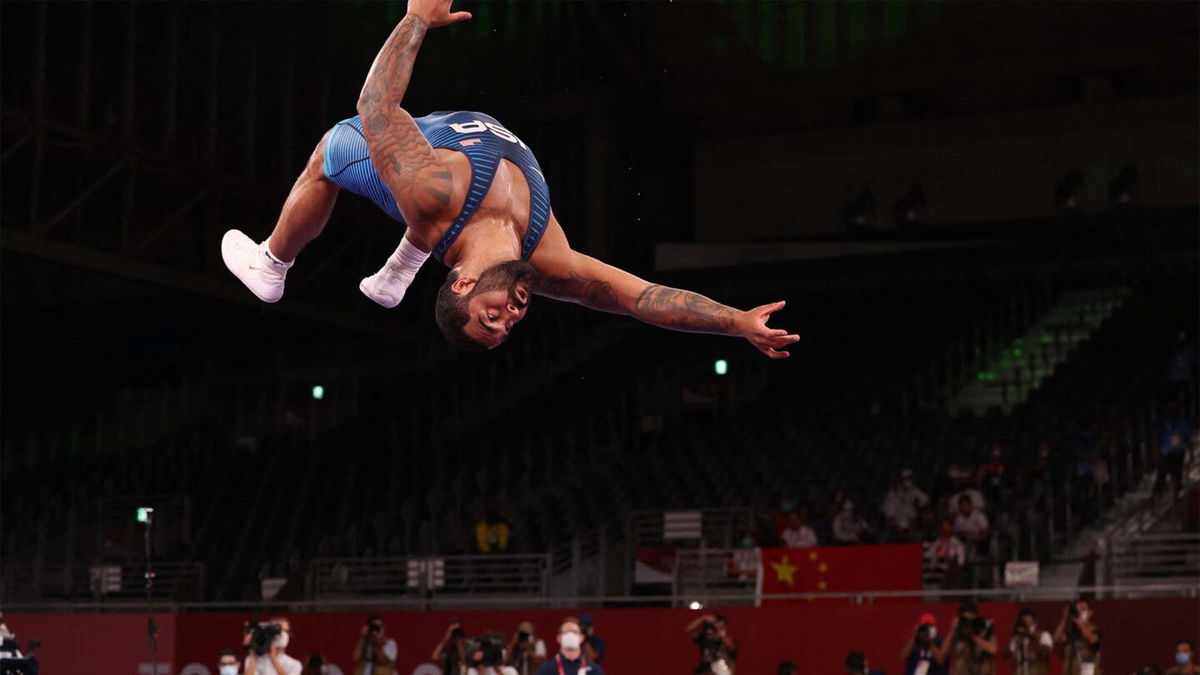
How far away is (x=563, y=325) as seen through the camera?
107 feet

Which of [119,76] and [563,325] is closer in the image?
[119,76]

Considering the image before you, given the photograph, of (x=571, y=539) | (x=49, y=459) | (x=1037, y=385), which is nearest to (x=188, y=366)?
(x=49, y=459)

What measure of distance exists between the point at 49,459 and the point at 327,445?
759cm

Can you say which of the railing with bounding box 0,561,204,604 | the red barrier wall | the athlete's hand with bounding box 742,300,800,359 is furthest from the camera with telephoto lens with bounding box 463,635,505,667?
the railing with bounding box 0,561,204,604

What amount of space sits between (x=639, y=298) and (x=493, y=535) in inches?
600

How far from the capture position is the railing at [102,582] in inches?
969

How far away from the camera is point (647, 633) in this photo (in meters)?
19.6

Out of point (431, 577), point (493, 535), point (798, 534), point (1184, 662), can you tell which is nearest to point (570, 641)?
point (1184, 662)

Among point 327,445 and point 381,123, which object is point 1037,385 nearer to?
point 327,445

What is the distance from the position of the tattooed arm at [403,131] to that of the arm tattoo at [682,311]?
1075 millimetres

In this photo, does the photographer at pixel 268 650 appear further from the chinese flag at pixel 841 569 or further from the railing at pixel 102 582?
the railing at pixel 102 582

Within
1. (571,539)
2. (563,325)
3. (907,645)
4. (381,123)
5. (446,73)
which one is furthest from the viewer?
(563,325)

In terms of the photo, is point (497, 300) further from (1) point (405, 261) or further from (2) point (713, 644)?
(2) point (713, 644)

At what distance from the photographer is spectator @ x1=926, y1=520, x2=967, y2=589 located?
19094mm
